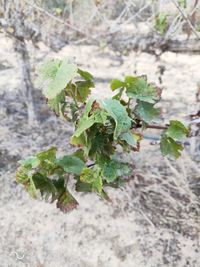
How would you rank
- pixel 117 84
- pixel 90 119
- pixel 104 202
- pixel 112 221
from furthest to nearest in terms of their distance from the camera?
1. pixel 104 202
2. pixel 112 221
3. pixel 117 84
4. pixel 90 119

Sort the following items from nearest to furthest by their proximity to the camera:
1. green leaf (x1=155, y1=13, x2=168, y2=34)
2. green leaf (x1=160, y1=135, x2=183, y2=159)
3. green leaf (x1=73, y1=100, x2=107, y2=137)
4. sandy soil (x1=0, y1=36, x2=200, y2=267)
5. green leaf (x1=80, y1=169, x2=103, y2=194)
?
green leaf (x1=73, y1=100, x2=107, y2=137) < green leaf (x1=80, y1=169, x2=103, y2=194) < green leaf (x1=160, y1=135, x2=183, y2=159) < sandy soil (x1=0, y1=36, x2=200, y2=267) < green leaf (x1=155, y1=13, x2=168, y2=34)

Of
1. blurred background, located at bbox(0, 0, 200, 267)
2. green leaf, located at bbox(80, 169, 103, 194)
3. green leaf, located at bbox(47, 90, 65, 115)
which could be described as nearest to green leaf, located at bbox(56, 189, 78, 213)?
green leaf, located at bbox(80, 169, 103, 194)

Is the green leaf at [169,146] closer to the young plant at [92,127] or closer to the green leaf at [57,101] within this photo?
the young plant at [92,127]

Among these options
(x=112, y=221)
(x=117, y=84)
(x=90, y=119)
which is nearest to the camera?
(x=90, y=119)

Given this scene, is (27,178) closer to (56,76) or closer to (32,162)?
(32,162)

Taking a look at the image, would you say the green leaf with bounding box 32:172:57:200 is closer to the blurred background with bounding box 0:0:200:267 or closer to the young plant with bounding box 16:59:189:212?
the young plant with bounding box 16:59:189:212

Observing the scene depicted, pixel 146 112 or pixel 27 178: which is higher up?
pixel 146 112

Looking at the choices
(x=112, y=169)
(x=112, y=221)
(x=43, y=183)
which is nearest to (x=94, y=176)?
(x=112, y=169)
